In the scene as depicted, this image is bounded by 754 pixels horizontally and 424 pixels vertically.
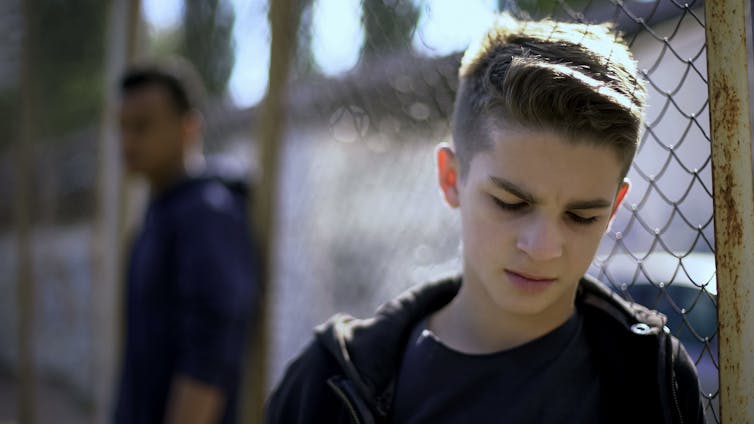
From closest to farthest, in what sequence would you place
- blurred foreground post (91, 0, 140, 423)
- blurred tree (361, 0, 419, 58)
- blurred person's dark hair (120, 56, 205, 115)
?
blurred tree (361, 0, 419, 58)
blurred person's dark hair (120, 56, 205, 115)
blurred foreground post (91, 0, 140, 423)

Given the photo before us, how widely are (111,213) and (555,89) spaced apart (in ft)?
11.4

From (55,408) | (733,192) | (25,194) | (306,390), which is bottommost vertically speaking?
(55,408)

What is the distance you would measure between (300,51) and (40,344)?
5.60 metres

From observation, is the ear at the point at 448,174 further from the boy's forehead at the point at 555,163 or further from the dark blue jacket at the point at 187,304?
the dark blue jacket at the point at 187,304

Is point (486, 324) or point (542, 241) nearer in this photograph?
point (542, 241)

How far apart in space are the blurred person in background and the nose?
1729 mm

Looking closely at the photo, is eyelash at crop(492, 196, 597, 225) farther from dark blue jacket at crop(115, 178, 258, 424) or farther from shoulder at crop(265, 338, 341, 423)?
dark blue jacket at crop(115, 178, 258, 424)

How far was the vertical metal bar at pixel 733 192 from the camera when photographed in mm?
1261

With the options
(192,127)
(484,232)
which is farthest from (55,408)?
(484,232)

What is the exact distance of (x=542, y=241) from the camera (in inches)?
50.6

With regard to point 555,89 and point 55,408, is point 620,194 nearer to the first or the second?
point 555,89

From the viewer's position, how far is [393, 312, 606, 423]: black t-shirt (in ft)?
4.44

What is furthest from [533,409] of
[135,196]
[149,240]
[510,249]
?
[135,196]

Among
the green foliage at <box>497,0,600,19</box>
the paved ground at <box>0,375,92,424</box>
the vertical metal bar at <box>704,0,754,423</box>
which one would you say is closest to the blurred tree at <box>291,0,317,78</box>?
the green foliage at <box>497,0,600,19</box>
